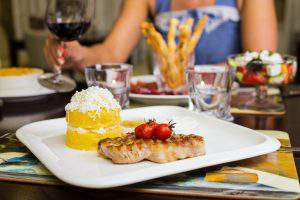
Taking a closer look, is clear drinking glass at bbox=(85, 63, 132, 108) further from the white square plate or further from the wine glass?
the wine glass

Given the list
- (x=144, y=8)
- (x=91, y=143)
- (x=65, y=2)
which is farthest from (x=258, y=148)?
(x=144, y=8)

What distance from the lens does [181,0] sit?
2.52m

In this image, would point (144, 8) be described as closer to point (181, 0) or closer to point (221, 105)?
point (181, 0)

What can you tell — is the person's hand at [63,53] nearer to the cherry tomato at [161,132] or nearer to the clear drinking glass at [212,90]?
the clear drinking glass at [212,90]

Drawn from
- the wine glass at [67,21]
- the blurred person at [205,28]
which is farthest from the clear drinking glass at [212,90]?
the blurred person at [205,28]

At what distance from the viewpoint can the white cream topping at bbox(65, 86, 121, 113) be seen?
94cm

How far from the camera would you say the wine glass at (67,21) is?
162 cm

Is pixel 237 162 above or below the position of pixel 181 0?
below

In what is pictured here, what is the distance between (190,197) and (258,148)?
218 mm

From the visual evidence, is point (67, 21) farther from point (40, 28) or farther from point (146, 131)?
point (40, 28)

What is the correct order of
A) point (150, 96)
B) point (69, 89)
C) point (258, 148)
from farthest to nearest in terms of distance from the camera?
point (69, 89), point (150, 96), point (258, 148)

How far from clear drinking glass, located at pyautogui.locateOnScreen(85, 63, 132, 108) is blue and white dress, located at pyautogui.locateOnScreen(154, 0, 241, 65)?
1.14 m

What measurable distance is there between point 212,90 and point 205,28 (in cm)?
122

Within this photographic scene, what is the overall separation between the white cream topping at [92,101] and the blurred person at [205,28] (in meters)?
1.16
